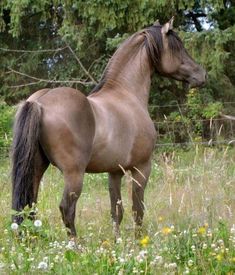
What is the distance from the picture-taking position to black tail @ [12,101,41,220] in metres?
4.24

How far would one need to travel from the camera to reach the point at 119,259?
3.04 m

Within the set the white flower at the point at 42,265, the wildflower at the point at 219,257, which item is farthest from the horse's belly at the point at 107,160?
the white flower at the point at 42,265

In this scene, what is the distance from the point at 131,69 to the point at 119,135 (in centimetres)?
94

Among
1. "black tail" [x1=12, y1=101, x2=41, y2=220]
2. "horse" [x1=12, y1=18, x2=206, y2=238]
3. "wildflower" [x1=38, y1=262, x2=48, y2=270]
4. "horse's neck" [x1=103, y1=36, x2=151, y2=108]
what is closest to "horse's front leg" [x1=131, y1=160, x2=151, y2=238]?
"horse" [x1=12, y1=18, x2=206, y2=238]

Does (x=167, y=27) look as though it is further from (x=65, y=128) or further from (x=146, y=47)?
(x=65, y=128)

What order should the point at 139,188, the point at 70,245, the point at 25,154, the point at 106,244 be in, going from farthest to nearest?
the point at 139,188, the point at 25,154, the point at 106,244, the point at 70,245

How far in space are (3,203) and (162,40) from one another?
225 centimetres

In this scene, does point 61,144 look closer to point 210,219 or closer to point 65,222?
point 65,222

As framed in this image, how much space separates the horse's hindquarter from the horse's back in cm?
17

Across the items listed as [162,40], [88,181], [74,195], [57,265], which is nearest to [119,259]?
[57,265]

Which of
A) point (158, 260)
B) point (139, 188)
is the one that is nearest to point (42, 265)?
point (158, 260)

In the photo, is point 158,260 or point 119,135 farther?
point 119,135

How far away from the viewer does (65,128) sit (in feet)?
14.3

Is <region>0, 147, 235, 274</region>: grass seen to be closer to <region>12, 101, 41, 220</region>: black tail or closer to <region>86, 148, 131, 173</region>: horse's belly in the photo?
<region>12, 101, 41, 220</region>: black tail
